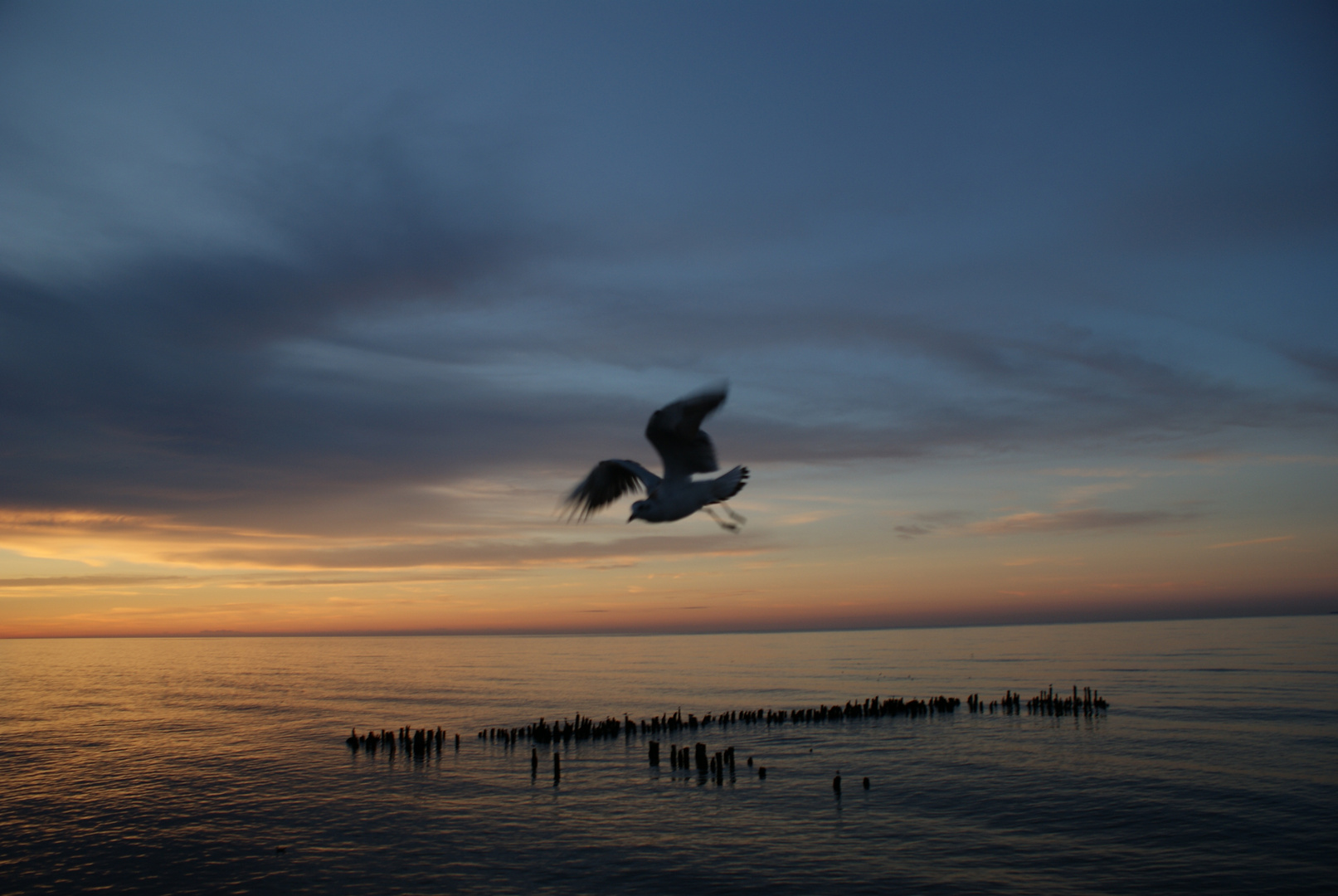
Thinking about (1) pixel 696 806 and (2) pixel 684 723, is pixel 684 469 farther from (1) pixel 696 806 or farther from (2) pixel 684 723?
(2) pixel 684 723

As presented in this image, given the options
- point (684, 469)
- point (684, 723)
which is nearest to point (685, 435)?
point (684, 469)

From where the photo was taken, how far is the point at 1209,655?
118 m

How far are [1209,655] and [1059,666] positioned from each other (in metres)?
27.2

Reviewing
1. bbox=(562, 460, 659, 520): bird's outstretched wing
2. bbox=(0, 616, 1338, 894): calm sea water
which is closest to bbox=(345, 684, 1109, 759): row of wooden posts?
bbox=(0, 616, 1338, 894): calm sea water

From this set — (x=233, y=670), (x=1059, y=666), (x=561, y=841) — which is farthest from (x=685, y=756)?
(x=233, y=670)

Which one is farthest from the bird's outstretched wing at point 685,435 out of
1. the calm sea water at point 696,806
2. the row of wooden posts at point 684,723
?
the row of wooden posts at point 684,723

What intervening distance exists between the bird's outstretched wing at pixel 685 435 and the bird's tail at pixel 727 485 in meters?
0.57

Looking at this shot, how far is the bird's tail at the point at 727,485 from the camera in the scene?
14500 mm

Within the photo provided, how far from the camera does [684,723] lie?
55156mm

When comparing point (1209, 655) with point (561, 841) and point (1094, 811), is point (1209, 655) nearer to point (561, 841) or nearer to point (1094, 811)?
point (1094, 811)

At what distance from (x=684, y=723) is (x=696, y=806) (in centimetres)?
2184

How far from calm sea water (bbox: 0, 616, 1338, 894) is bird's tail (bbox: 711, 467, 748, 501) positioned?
1508 cm

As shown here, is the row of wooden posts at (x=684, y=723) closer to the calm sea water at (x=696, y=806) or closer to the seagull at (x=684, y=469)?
the calm sea water at (x=696, y=806)

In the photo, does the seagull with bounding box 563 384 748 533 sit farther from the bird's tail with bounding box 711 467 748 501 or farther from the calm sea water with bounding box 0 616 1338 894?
the calm sea water with bounding box 0 616 1338 894
